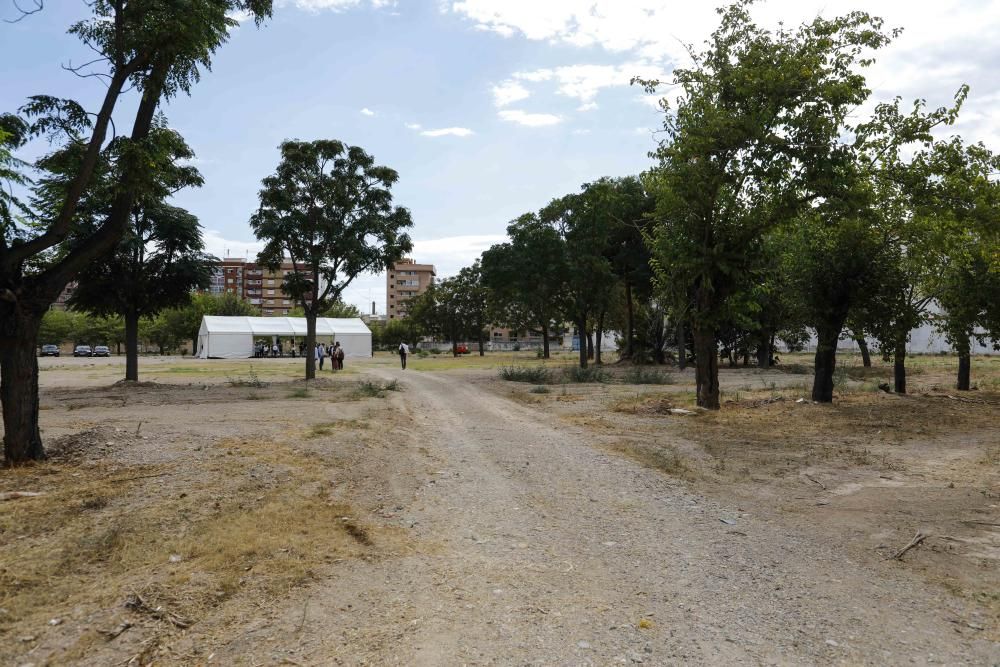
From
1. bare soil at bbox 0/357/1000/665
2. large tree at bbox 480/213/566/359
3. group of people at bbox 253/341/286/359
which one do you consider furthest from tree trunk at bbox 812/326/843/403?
group of people at bbox 253/341/286/359

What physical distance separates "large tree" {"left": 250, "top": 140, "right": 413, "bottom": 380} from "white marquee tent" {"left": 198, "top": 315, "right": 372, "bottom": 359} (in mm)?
34894

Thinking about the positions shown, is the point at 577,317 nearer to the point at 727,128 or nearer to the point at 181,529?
the point at 727,128

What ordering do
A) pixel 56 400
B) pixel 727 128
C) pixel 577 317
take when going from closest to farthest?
pixel 727 128 < pixel 56 400 < pixel 577 317

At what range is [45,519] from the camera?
19.3ft

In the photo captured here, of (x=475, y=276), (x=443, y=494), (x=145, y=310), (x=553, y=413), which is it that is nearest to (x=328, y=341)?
(x=475, y=276)

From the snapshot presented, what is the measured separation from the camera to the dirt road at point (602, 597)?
3553 mm

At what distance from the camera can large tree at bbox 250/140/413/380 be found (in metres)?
24.2

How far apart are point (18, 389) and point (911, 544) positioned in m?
10.4

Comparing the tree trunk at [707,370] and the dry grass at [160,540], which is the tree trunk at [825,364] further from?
the dry grass at [160,540]

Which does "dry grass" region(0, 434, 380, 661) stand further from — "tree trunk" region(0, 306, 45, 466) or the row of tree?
the row of tree

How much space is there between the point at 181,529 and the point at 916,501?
7.64 meters

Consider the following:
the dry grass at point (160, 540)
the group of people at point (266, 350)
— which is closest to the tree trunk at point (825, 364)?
Result: the dry grass at point (160, 540)

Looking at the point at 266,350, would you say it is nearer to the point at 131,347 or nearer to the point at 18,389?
the point at 131,347

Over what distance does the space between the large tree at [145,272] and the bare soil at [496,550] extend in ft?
50.5
